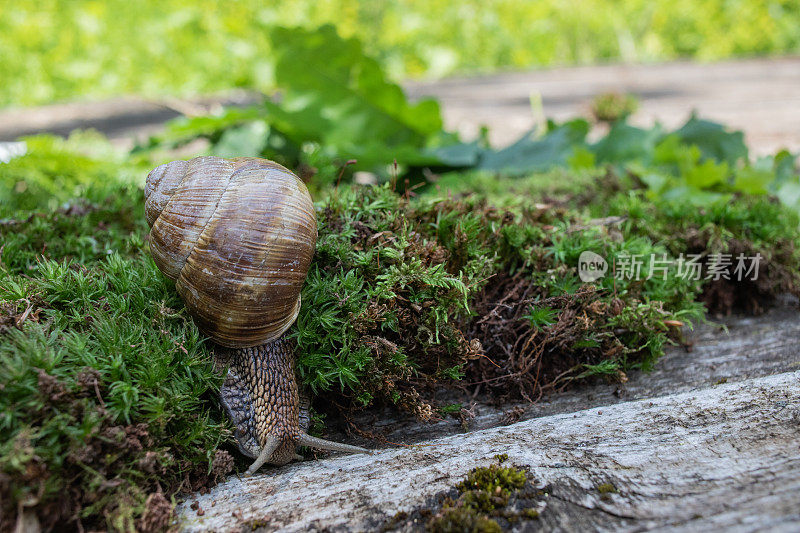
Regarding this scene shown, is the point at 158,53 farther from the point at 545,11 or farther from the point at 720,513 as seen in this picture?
the point at 720,513

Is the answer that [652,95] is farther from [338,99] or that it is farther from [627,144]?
[338,99]

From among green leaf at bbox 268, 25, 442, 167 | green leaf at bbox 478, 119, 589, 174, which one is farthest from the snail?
green leaf at bbox 478, 119, 589, 174

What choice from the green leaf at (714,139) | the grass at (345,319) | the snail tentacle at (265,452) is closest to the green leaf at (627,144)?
the green leaf at (714,139)

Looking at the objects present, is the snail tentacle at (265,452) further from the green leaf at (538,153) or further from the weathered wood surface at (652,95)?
the weathered wood surface at (652,95)

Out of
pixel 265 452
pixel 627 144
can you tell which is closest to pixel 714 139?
pixel 627 144

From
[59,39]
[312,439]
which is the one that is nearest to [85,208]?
[312,439]

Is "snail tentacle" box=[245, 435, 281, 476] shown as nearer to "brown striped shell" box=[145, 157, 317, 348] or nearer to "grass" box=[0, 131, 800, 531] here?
"grass" box=[0, 131, 800, 531]
